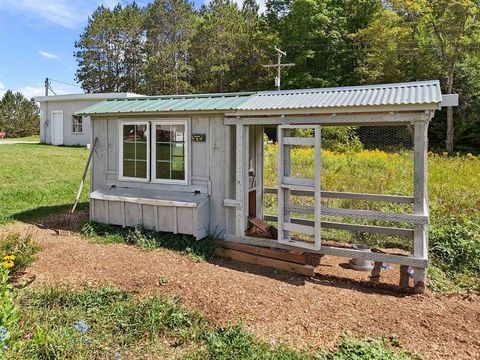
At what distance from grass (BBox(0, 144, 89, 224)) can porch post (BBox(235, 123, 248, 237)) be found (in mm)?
4545

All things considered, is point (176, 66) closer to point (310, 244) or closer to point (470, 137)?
point (470, 137)

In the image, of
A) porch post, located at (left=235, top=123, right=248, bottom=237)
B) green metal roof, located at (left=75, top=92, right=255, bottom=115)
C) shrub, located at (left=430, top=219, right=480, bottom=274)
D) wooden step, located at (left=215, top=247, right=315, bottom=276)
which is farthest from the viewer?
green metal roof, located at (left=75, top=92, right=255, bottom=115)

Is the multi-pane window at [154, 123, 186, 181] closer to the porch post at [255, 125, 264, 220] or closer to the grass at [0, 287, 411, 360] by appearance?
the porch post at [255, 125, 264, 220]

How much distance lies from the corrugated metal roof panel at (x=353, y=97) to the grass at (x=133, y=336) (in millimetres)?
2781

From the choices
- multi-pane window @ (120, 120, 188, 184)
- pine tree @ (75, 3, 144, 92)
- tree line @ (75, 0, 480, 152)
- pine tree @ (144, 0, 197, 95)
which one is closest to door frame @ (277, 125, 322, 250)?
multi-pane window @ (120, 120, 188, 184)

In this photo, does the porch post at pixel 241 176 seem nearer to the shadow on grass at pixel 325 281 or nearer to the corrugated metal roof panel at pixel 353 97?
the corrugated metal roof panel at pixel 353 97

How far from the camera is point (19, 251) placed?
470cm

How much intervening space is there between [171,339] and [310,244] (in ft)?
7.85

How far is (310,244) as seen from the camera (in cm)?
514

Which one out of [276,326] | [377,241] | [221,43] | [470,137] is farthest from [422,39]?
[276,326]

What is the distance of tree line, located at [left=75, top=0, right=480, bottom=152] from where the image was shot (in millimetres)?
23094

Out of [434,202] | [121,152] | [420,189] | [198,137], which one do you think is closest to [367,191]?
[434,202]

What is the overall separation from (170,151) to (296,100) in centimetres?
225

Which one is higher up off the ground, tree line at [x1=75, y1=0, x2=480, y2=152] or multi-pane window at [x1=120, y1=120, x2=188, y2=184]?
tree line at [x1=75, y1=0, x2=480, y2=152]
